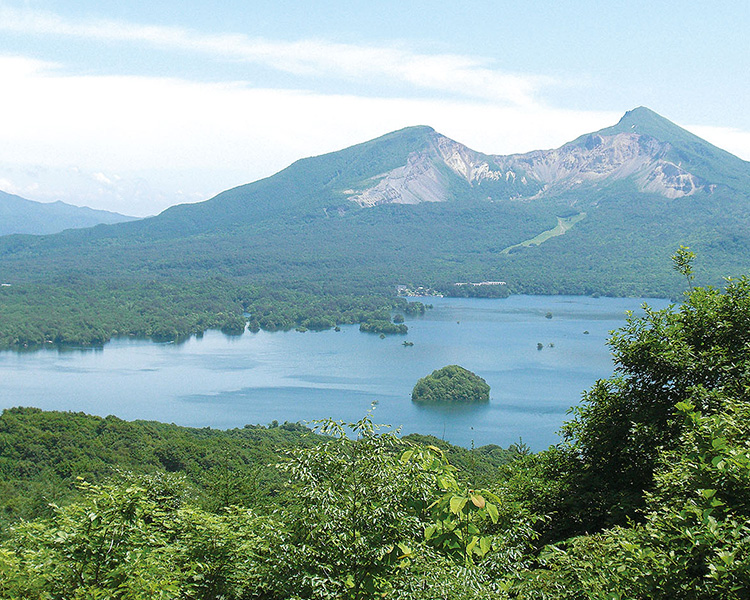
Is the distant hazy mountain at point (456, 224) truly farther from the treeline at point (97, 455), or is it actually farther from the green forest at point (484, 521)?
the green forest at point (484, 521)

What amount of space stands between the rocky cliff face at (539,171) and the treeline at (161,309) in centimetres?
6133

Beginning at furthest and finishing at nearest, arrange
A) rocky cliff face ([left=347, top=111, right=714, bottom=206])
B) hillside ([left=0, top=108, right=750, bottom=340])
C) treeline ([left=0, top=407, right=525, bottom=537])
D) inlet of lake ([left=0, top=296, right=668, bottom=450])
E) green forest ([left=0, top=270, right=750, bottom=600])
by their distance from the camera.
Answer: rocky cliff face ([left=347, top=111, right=714, bottom=206]) → hillside ([left=0, top=108, right=750, bottom=340]) → inlet of lake ([left=0, top=296, right=668, bottom=450]) → treeline ([left=0, top=407, right=525, bottom=537]) → green forest ([left=0, top=270, right=750, bottom=600])

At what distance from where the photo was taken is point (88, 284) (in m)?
71.8

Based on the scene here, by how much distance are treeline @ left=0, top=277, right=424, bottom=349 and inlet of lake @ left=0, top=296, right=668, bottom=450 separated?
2.68 m

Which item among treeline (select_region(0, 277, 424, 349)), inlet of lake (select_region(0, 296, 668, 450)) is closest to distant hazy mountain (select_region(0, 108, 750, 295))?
treeline (select_region(0, 277, 424, 349))

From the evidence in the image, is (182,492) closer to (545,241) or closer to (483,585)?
(483,585)

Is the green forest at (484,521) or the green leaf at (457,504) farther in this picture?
the green leaf at (457,504)

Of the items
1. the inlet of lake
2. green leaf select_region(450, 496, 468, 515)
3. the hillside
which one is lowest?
the inlet of lake

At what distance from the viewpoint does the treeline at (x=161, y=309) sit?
54500 millimetres

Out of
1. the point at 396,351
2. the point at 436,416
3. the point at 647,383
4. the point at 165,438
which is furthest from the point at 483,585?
the point at 396,351

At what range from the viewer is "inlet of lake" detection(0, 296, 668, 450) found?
106 ft

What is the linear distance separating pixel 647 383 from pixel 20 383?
39.2 metres

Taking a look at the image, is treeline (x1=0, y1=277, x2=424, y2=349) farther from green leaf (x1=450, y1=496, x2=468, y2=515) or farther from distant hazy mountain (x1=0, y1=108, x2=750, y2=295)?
green leaf (x1=450, y1=496, x2=468, y2=515)

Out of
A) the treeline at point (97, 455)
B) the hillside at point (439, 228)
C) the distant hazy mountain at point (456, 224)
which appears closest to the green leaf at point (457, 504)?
the treeline at point (97, 455)
